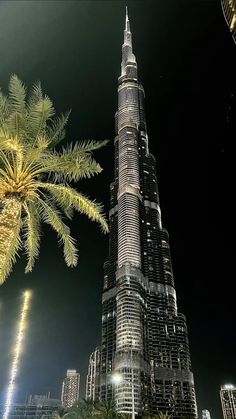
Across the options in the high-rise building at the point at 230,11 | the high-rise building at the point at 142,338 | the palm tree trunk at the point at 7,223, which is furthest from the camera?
the high-rise building at the point at 142,338

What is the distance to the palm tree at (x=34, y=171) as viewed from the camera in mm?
11797

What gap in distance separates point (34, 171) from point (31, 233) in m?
2.32

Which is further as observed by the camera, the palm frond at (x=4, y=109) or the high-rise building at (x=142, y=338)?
the high-rise building at (x=142, y=338)

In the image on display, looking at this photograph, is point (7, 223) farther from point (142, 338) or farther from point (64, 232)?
point (142, 338)

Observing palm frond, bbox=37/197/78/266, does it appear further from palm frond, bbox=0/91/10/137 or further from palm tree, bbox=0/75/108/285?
palm frond, bbox=0/91/10/137

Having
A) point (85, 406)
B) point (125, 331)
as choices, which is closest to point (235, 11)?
point (85, 406)

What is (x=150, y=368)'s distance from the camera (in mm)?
156750

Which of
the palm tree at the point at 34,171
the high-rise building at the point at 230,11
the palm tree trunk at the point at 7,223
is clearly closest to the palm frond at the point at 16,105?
the palm tree at the point at 34,171

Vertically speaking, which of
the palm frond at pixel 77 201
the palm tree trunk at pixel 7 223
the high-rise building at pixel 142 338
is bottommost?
the palm tree trunk at pixel 7 223

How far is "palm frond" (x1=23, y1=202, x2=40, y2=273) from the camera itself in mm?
13656

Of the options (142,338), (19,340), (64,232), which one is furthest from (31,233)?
(142,338)

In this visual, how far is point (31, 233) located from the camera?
13.6m

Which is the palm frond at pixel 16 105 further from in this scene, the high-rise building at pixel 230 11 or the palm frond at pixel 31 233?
the high-rise building at pixel 230 11

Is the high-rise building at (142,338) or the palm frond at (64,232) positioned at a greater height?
the high-rise building at (142,338)
